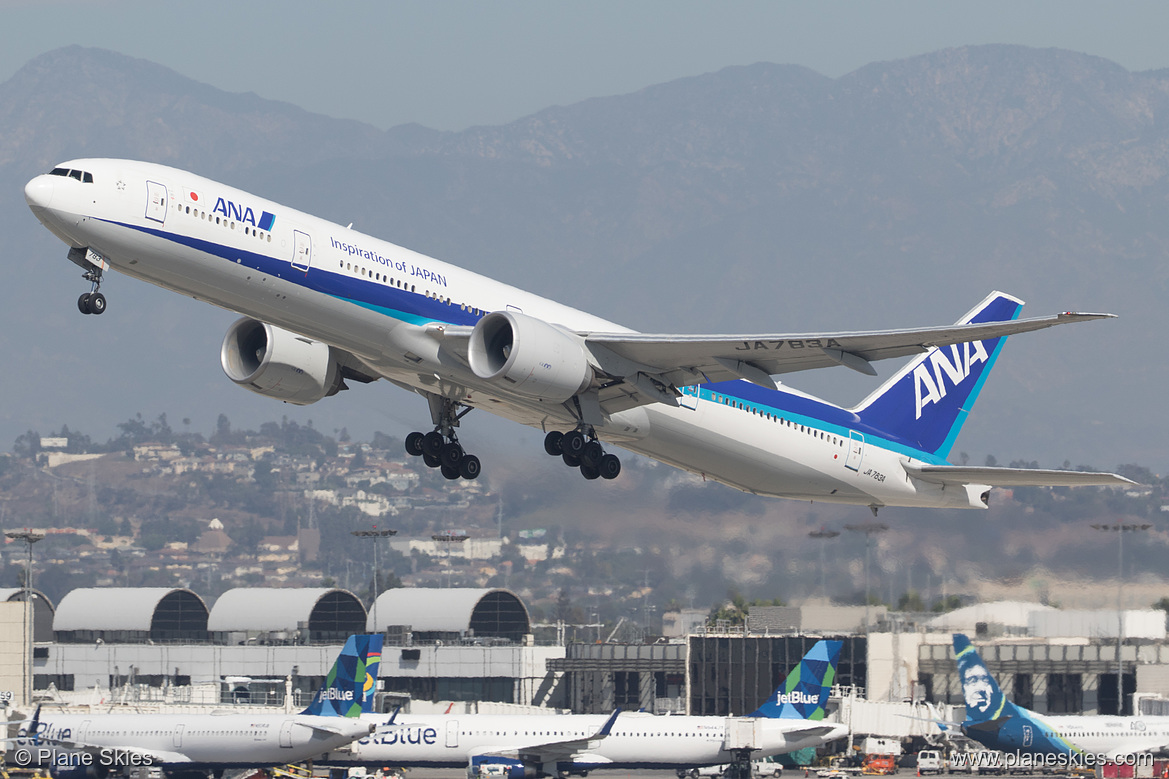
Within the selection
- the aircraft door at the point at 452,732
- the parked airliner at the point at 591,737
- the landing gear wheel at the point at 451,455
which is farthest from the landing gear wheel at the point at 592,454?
the aircraft door at the point at 452,732

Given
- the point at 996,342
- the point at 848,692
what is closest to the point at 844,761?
the point at 848,692

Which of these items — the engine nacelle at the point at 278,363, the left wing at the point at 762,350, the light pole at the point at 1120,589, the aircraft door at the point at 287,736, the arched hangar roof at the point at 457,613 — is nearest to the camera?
the left wing at the point at 762,350

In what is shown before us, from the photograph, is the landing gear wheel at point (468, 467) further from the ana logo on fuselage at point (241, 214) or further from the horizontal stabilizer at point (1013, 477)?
the horizontal stabilizer at point (1013, 477)

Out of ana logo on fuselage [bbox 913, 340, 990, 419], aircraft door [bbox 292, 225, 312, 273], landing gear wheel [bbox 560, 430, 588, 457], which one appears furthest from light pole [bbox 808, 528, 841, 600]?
aircraft door [bbox 292, 225, 312, 273]

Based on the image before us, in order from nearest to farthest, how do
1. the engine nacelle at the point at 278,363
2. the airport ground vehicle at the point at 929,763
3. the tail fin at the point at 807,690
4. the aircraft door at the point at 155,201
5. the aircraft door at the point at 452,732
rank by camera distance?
the aircraft door at the point at 155,201
the engine nacelle at the point at 278,363
the aircraft door at the point at 452,732
the tail fin at the point at 807,690
the airport ground vehicle at the point at 929,763

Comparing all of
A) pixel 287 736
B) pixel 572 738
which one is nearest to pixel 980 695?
pixel 572 738

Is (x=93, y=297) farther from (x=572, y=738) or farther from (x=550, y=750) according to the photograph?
(x=572, y=738)

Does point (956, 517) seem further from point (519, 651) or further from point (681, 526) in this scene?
point (519, 651)
